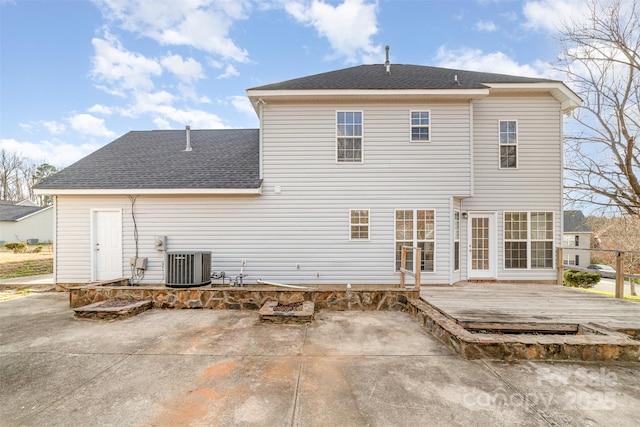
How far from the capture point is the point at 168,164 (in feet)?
27.8

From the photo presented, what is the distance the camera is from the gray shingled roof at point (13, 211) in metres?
25.7

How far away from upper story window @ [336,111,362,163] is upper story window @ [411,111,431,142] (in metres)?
1.46

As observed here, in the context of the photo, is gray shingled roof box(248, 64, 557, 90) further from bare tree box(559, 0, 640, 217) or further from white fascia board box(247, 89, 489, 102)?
bare tree box(559, 0, 640, 217)

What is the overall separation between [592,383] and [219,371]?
426 cm

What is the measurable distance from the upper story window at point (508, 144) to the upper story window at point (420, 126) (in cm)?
Answer: 235

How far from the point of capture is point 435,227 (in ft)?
25.0

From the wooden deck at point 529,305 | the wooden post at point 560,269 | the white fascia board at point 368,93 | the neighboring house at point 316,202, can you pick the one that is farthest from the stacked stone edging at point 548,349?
the white fascia board at point 368,93

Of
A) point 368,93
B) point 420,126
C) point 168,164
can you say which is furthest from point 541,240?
A: point 168,164

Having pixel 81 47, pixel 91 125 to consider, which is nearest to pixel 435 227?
pixel 81 47

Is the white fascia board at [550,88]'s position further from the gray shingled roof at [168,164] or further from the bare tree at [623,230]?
the bare tree at [623,230]

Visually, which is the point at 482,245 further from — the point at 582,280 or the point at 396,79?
the point at 582,280

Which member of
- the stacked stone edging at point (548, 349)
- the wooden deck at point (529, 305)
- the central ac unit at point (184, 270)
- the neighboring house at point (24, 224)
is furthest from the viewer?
the neighboring house at point (24, 224)

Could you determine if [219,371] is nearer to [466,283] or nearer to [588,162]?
[466,283]

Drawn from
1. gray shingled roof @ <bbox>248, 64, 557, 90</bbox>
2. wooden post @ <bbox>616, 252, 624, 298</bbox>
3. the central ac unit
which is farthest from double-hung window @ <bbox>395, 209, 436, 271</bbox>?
the central ac unit
